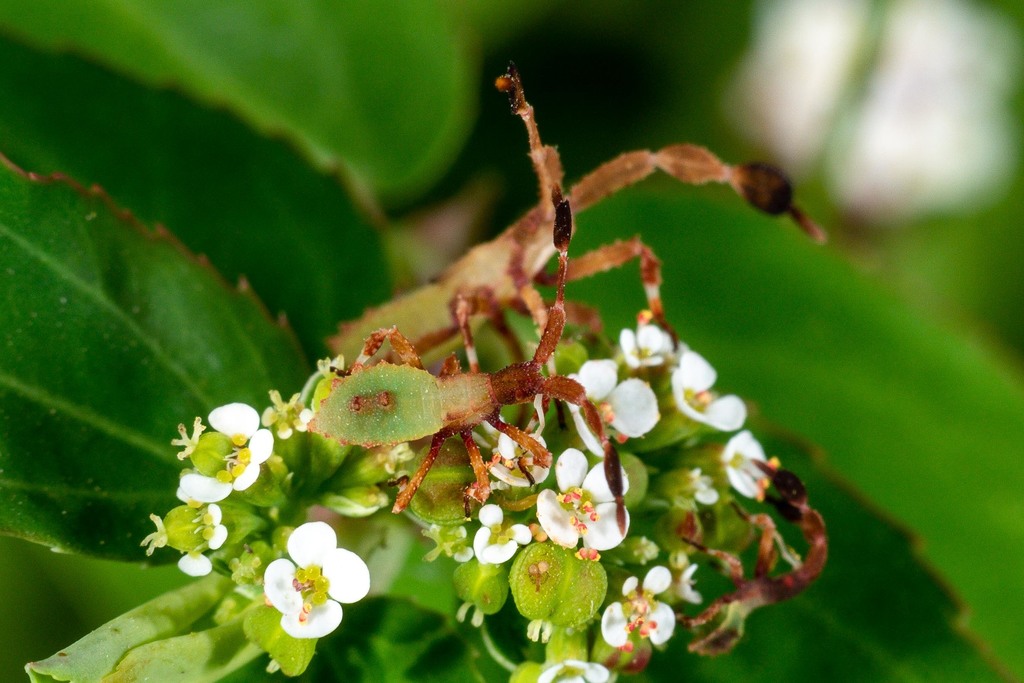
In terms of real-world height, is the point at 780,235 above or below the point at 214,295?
below

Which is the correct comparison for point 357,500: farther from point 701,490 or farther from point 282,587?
point 701,490

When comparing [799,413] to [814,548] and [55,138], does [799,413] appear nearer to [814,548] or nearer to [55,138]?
[814,548]

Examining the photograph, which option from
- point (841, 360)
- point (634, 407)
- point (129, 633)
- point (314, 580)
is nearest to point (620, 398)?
point (634, 407)

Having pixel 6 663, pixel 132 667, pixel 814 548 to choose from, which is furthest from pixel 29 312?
pixel 6 663

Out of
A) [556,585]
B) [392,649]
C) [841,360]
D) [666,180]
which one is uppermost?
[556,585]

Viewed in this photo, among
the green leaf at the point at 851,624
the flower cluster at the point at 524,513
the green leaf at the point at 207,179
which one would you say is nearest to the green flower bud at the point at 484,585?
the flower cluster at the point at 524,513
